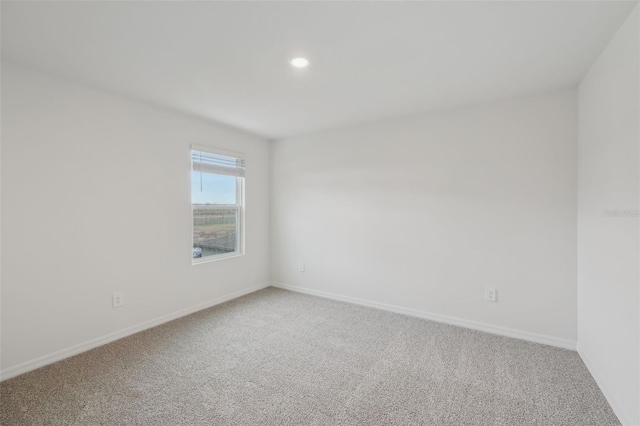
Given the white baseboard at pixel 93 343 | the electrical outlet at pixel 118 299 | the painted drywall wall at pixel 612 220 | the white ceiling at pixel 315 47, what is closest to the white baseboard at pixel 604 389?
the painted drywall wall at pixel 612 220

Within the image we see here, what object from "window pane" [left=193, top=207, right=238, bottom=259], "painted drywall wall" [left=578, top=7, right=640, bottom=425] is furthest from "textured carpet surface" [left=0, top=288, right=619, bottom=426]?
"window pane" [left=193, top=207, right=238, bottom=259]

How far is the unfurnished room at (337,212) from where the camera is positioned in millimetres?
1634

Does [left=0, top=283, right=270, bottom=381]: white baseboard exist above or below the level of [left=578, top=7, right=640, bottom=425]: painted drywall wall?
below

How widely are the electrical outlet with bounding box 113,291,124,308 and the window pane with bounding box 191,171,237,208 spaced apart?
1.16 m

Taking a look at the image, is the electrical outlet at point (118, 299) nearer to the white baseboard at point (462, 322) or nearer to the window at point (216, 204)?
the window at point (216, 204)

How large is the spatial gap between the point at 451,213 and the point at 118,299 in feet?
11.0

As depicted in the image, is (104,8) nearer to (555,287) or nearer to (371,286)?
(371,286)

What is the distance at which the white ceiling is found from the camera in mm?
1509

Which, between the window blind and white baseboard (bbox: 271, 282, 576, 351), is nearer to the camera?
white baseboard (bbox: 271, 282, 576, 351)

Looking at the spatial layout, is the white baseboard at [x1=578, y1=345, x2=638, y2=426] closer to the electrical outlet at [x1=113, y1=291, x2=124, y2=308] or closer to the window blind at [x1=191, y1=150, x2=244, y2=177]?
the electrical outlet at [x1=113, y1=291, x2=124, y2=308]

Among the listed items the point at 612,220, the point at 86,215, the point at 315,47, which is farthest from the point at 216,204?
the point at 612,220

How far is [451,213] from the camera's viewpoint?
296cm

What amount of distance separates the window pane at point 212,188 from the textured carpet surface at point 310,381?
145cm

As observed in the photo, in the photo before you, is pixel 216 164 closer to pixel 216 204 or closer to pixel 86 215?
pixel 216 204
